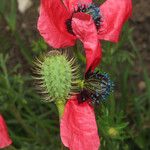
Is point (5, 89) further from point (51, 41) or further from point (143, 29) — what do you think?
point (143, 29)

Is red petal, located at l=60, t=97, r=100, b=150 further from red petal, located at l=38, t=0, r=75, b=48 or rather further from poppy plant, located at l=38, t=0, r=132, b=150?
red petal, located at l=38, t=0, r=75, b=48

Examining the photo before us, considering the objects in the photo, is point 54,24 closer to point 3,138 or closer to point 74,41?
point 74,41

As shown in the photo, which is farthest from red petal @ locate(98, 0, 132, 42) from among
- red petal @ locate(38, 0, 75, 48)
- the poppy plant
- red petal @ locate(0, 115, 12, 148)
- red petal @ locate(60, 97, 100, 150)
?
red petal @ locate(0, 115, 12, 148)

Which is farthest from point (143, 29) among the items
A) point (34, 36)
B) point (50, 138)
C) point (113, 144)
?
point (113, 144)

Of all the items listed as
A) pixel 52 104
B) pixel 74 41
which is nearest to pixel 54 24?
pixel 74 41

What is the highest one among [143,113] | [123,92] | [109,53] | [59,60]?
[59,60]
